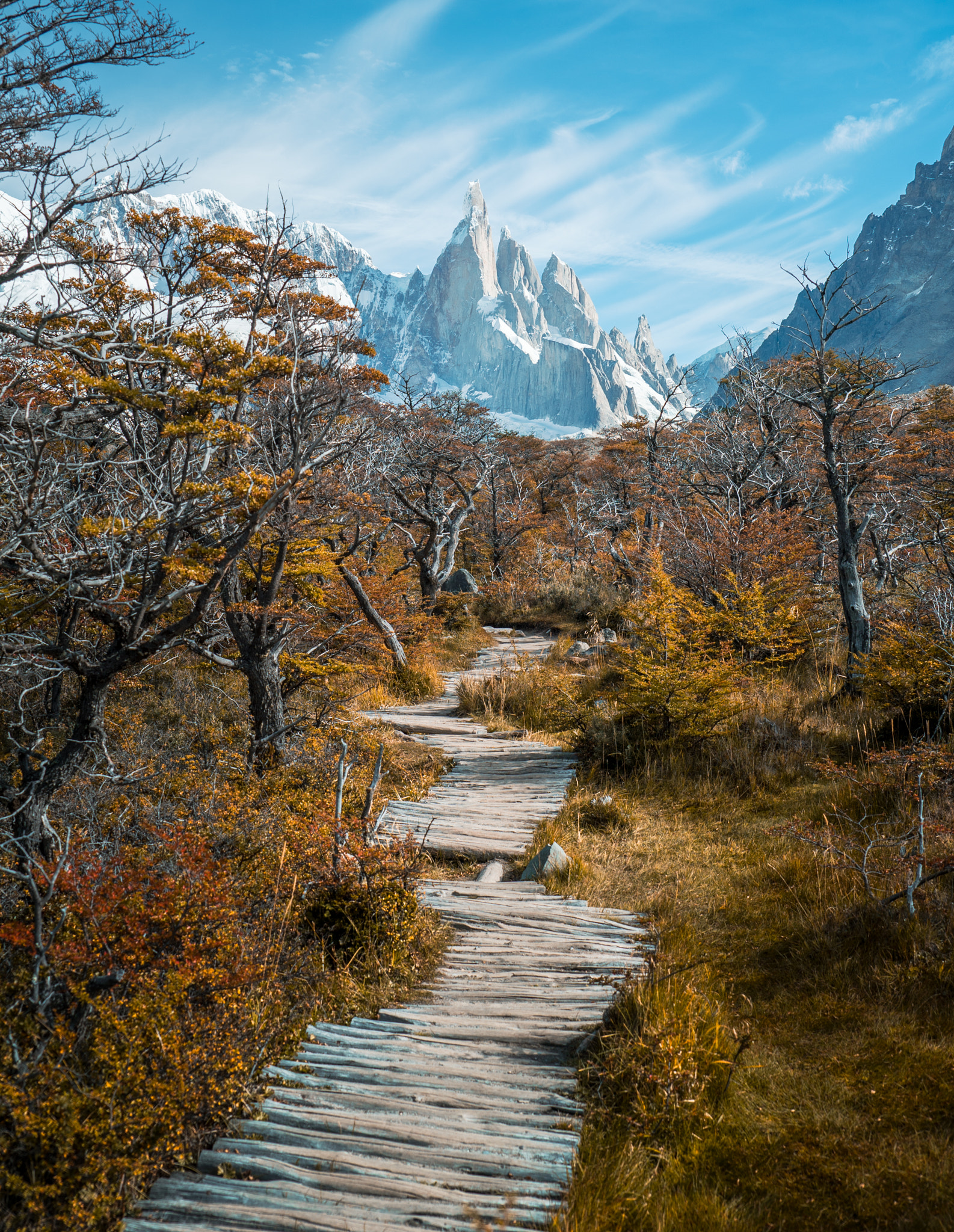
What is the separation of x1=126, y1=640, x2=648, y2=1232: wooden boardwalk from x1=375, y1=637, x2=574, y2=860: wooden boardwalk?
1.78 meters

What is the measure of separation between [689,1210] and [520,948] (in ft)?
5.97

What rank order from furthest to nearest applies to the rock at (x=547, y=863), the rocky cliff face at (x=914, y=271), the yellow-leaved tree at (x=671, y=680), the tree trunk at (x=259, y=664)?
the rocky cliff face at (x=914, y=271) < the tree trunk at (x=259, y=664) < the yellow-leaved tree at (x=671, y=680) < the rock at (x=547, y=863)

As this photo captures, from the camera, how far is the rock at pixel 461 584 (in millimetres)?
20125

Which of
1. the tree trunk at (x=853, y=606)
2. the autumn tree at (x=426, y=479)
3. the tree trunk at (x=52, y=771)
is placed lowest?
the tree trunk at (x=52, y=771)

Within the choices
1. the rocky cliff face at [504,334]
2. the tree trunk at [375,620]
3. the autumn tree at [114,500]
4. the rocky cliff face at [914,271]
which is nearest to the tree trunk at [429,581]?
the tree trunk at [375,620]

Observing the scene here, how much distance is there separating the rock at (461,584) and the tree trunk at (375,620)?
24.2ft

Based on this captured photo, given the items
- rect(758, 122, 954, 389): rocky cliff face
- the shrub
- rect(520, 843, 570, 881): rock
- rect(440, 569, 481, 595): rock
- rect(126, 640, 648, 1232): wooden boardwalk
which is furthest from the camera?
rect(758, 122, 954, 389): rocky cliff face

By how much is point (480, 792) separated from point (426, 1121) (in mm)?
4561

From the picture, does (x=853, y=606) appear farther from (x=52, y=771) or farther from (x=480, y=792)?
(x=52, y=771)

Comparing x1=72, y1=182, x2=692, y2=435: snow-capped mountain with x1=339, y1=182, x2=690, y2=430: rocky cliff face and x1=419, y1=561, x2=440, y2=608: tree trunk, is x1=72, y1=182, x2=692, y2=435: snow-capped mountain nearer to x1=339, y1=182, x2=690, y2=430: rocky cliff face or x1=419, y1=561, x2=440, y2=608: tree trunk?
x1=339, y1=182, x2=690, y2=430: rocky cliff face

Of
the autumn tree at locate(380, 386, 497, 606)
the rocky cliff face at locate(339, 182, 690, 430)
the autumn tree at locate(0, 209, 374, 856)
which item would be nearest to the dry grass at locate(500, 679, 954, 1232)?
the autumn tree at locate(0, 209, 374, 856)

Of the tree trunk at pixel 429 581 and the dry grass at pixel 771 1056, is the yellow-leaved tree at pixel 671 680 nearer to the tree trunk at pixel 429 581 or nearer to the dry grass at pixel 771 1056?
the dry grass at pixel 771 1056

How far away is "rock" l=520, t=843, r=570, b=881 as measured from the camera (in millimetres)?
5043

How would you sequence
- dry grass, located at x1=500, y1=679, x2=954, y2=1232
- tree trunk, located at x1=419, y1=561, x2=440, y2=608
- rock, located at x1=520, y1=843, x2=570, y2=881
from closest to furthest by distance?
1. dry grass, located at x1=500, y1=679, x2=954, y2=1232
2. rock, located at x1=520, y1=843, x2=570, y2=881
3. tree trunk, located at x1=419, y1=561, x2=440, y2=608
